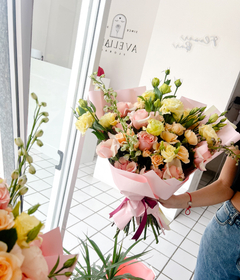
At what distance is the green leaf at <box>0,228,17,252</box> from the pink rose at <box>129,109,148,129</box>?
2.09 ft

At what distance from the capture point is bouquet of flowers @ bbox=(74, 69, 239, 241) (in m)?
0.90

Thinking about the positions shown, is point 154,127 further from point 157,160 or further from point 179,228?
point 179,228

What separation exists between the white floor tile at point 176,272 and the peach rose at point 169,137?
192 centimetres

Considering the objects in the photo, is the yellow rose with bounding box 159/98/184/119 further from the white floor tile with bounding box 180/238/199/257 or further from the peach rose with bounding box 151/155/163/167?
the white floor tile with bounding box 180/238/199/257

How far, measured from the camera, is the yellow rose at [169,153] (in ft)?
2.79

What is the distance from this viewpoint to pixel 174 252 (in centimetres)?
267

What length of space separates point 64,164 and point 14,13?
833mm

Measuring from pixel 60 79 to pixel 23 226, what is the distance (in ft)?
3.54

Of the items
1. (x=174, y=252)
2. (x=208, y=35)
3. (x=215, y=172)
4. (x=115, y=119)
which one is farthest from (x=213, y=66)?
(x=215, y=172)

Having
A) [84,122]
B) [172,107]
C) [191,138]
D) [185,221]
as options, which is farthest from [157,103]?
[185,221]

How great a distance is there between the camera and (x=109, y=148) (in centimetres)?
94

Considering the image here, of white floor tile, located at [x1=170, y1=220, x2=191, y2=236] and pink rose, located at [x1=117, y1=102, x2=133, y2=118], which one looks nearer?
pink rose, located at [x1=117, y1=102, x2=133, y2=118]

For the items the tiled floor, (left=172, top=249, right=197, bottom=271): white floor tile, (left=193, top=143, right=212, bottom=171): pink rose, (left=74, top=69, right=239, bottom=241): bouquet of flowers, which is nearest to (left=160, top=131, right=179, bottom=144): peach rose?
(left=74, top=69, right=239, bottom=241): bouquet of flowers

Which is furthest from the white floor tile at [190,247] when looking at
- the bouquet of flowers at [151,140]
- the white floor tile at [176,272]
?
the bouquet of flowers at [151,140]
